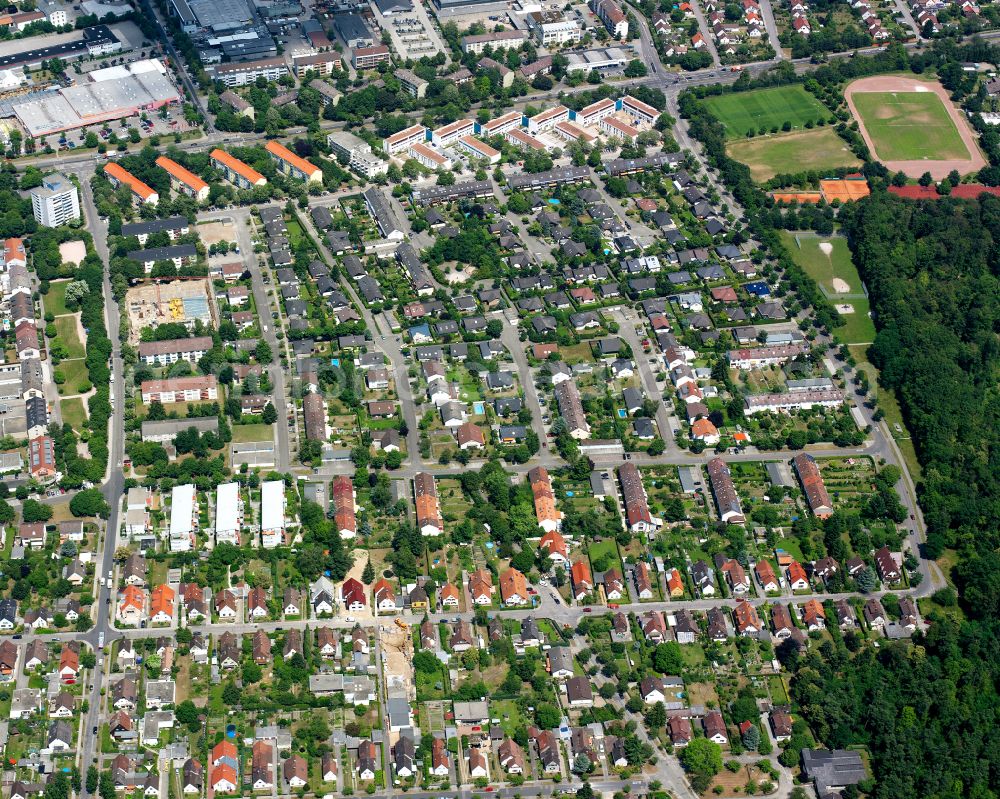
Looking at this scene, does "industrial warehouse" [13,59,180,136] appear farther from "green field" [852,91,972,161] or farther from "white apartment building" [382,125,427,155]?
"green field" [852,91,972,161]

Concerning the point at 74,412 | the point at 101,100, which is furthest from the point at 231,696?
the point at 101,100

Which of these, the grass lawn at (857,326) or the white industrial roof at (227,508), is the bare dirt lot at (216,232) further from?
the grass lawn at (857,326)

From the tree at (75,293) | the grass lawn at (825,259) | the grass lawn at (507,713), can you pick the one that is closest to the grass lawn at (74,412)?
the tree at (75,293)

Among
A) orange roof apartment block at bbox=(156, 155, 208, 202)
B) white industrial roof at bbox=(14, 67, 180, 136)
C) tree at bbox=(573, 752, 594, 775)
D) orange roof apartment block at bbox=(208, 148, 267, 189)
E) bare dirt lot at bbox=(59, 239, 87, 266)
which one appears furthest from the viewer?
white industrial roof at bbox=(14, 67, 180, 136)

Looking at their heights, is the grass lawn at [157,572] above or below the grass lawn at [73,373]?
below

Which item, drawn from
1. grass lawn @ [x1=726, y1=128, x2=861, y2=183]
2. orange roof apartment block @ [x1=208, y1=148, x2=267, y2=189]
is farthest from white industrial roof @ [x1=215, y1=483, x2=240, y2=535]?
grass lawn @ [x1=726, y1=128, x2=861, y2=183]

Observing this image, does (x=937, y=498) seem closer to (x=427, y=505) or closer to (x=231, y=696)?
(x=427, y=505)
